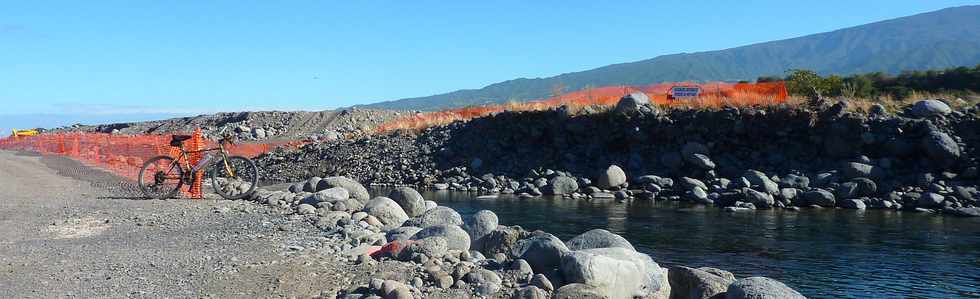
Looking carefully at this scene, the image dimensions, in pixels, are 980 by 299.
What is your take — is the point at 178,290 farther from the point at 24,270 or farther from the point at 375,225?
the point at 375,225

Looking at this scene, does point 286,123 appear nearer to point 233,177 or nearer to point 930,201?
point 930,201

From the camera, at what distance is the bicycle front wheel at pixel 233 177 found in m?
16.8

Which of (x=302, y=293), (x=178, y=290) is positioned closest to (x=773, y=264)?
(x=302, y=293)

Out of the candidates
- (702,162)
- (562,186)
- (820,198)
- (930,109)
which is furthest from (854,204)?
(562,186)

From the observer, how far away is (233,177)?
17.0 meters

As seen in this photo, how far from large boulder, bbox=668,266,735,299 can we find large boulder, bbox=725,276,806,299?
0.42 meters

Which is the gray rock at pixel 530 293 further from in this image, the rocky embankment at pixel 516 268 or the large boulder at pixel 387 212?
the large boulder at pixel 387 212

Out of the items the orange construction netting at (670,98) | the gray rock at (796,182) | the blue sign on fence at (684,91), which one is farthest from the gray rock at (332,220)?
the blue sign on fence at (684,91)

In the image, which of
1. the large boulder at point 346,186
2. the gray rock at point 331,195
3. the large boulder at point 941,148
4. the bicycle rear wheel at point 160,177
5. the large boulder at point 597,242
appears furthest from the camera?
the large boulder at point 941,148

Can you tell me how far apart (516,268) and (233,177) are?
8970mm

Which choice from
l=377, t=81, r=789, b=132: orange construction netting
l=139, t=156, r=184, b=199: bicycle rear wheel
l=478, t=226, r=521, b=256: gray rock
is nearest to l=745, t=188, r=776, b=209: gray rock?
l=377, t=81, r=789, b=132: orange construction netting

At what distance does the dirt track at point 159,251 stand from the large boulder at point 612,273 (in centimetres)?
232

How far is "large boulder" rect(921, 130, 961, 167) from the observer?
28656mm

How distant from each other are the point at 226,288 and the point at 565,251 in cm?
392
